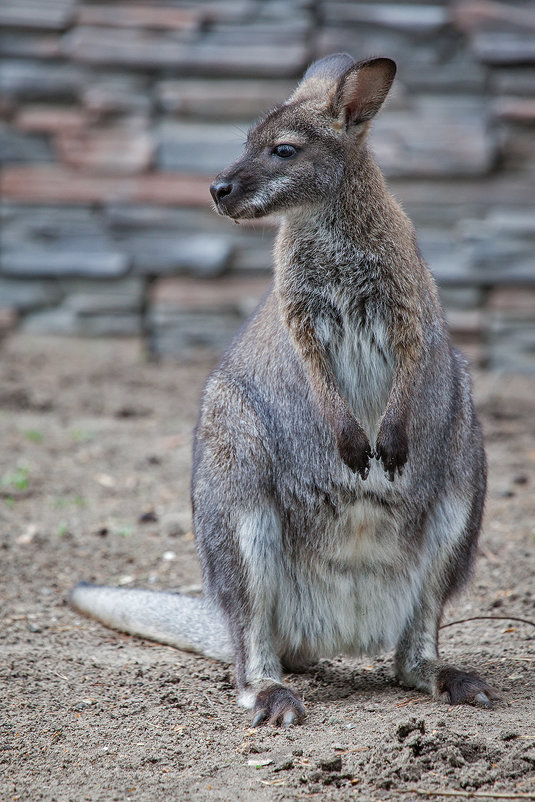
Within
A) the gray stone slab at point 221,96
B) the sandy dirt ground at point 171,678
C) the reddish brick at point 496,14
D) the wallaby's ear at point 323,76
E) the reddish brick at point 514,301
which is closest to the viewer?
the sandy dirt ground at point 171,678

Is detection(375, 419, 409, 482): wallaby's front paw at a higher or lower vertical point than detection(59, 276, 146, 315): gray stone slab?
higher

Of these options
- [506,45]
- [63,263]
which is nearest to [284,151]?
[506,45]

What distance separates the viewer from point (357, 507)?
11.7 ft

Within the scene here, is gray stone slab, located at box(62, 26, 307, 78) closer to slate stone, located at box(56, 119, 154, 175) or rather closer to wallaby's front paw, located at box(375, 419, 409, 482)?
slate stone, located at box(56, 119, 154, 175)

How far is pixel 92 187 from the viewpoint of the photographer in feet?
28.7

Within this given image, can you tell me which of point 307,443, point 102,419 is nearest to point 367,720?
point 307,443

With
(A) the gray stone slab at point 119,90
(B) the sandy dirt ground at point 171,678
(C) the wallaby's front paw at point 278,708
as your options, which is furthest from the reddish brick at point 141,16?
(C) the wallaby's front paw at point 278,708

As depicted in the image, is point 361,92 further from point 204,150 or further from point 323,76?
point 204,150

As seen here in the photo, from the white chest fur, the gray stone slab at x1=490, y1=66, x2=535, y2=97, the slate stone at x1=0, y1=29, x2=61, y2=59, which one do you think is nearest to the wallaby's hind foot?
the white chest fur

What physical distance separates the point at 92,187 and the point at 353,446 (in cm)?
592

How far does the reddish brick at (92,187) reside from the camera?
28.2 ft

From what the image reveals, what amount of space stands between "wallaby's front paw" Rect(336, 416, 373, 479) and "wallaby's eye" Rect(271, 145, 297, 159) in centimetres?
98

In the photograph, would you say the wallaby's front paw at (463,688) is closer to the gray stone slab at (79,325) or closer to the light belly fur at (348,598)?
the light belly fur at (348,598)

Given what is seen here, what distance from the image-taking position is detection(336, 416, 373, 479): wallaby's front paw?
3439 mm
